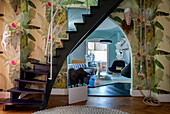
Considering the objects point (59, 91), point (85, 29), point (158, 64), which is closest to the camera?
point (85, 29)

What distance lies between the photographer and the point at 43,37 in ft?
11.4

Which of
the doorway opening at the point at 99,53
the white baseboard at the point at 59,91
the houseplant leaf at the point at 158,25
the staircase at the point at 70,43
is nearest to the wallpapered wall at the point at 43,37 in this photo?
the houseplant leaf at the point at 158,25

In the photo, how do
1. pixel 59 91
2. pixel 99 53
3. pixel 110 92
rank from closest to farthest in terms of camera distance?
pixel 59 91 → pixel 110 92 → pixel 99 53

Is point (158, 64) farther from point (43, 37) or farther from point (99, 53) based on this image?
point (99, 53)

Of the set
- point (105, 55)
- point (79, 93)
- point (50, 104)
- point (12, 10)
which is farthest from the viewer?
point (105, 55)

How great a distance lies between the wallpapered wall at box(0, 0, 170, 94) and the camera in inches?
116

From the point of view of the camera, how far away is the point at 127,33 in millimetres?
3406

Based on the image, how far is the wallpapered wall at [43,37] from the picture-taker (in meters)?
2.95

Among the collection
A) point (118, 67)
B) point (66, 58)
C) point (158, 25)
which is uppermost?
point (158, 25)

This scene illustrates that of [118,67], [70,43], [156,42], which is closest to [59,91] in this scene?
[70,43]

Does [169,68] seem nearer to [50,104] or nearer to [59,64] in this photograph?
[59,64]

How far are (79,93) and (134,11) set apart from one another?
275 cm

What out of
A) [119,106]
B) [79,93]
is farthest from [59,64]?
[119,106]

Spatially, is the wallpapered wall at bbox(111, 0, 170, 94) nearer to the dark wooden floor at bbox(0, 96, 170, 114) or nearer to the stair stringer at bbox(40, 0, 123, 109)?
the dark wooden floor at bbox(0, 96, 170, 114)
